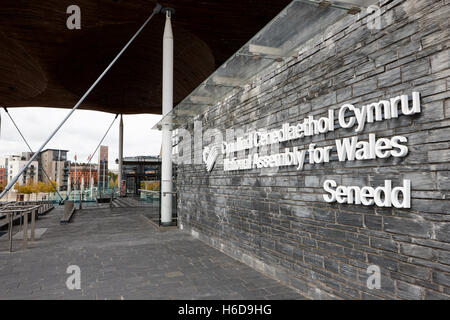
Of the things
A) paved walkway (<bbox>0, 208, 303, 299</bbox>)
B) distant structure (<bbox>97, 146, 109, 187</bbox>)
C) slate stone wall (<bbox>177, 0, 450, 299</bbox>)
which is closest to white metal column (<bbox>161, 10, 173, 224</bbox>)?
paved walkway (<bbox>0, 208, 303, 299</bbox>)

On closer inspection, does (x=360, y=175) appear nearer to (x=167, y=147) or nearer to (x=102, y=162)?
(x=167, y=147)

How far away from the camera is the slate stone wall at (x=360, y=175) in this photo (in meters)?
2.11

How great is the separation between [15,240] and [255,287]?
20.4 ft

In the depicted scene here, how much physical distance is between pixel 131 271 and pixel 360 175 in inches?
137

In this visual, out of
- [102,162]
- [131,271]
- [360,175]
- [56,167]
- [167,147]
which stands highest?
[56,167]

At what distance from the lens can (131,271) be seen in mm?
4457

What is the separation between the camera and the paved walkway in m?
3.55

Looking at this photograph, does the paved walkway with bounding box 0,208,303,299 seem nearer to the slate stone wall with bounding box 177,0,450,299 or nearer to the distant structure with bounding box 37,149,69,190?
the slate stone wall with bounding box 177,0,450,299

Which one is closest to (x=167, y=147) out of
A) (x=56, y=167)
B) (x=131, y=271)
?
(x=131, y=271)

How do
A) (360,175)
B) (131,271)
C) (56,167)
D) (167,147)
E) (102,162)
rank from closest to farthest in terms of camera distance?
(360,175)
(131,271)
(167,147)
(102,162)
(56,167)

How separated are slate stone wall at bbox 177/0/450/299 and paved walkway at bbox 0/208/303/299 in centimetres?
47

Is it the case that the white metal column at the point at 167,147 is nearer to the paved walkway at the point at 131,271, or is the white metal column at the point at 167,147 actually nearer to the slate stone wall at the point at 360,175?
the paved walkway at the point at 131,271

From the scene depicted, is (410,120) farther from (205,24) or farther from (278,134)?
(205,24)

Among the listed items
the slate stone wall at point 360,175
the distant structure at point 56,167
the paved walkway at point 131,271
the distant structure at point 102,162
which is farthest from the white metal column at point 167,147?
the distant structure at point 56,167
